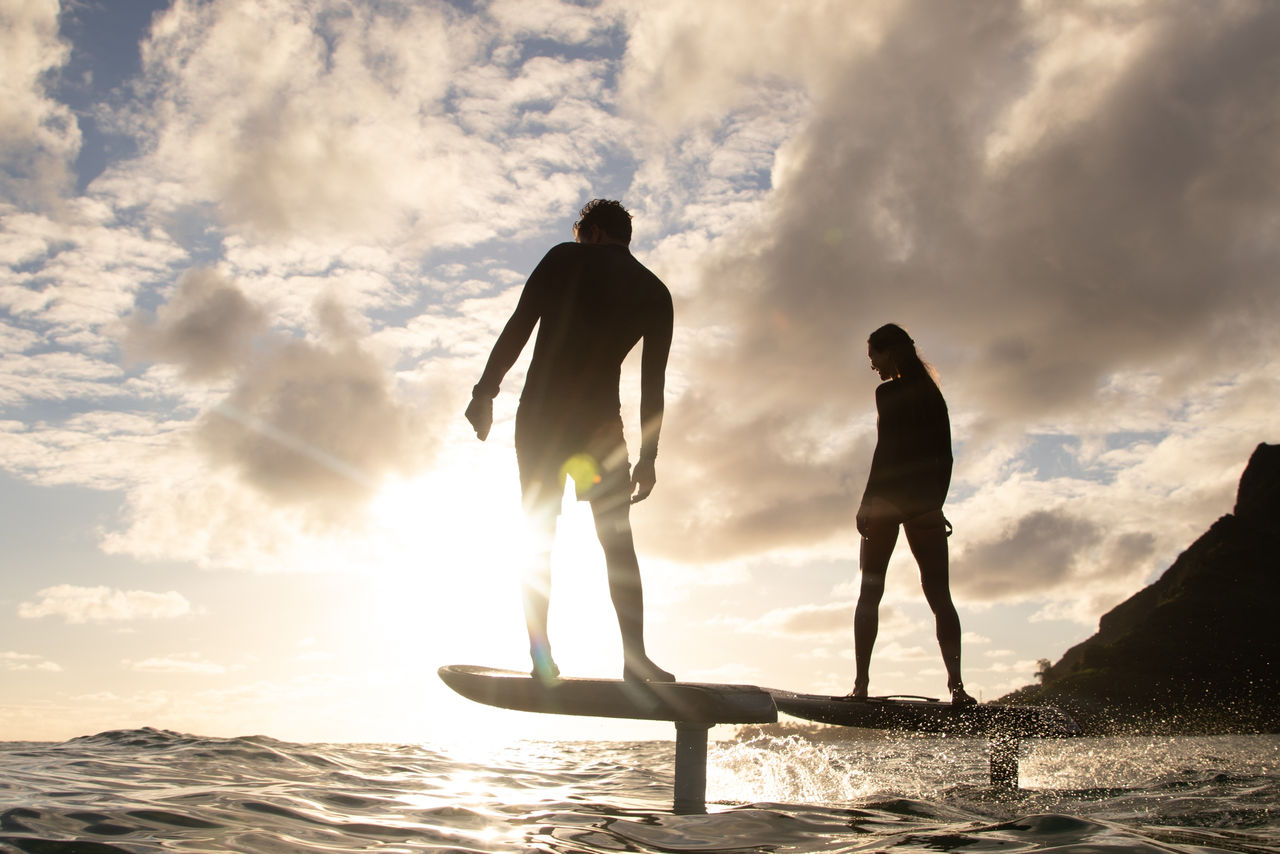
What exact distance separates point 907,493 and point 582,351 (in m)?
3.06

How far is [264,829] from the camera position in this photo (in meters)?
3.52

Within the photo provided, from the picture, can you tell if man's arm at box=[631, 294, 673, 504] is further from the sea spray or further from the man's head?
the sea spray

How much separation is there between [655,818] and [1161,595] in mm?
165046

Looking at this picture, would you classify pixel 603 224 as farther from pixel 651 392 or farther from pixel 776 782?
pixel 776 782

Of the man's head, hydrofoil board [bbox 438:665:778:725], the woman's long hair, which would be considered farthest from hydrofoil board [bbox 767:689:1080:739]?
the man's head

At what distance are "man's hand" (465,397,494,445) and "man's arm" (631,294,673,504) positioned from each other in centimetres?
96

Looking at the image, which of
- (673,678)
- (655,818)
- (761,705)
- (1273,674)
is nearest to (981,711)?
(761,705)

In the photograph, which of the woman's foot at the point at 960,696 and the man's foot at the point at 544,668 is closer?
the man's foot at the point at 544,668

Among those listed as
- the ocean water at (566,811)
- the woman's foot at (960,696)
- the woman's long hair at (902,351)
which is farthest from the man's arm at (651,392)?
the woman's foot at (960,696)

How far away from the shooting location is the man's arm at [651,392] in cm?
499

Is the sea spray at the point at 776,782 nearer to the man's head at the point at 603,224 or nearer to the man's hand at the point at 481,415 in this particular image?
the man's hand at the point at 481,415

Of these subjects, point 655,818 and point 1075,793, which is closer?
point 655,818

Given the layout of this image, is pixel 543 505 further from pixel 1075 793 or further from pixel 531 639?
pixel 1075 793

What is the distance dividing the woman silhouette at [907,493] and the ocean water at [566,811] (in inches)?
50.1
